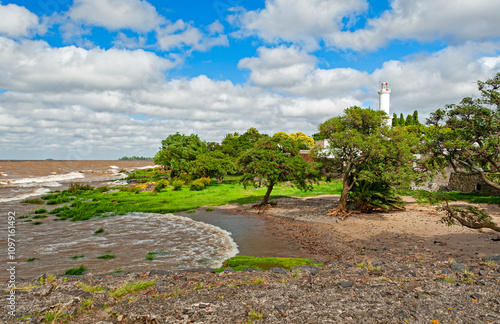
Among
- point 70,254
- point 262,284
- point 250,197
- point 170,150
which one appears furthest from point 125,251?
point 170,150

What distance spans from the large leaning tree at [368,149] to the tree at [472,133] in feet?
20.7

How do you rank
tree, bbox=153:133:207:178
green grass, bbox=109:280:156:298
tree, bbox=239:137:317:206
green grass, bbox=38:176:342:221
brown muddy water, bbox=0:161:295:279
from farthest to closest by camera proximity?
tree, bbox=153:133:207:178
green grass, bbox=38:176:342:221
tree, bbox=239:137:317:206
brown muddy water, bbox=0:161:295:279
green grass, bbox=109:280:156:298

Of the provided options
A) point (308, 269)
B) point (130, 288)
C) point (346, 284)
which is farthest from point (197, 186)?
point (346, 284)

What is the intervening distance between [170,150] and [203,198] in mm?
19046

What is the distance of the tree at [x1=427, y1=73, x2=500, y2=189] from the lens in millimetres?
9086

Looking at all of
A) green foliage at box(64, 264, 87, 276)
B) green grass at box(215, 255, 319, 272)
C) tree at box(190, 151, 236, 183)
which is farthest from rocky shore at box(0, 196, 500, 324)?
tree at box(190, 151, 236, 183)

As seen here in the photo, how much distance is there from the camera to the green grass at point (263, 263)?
10.3m

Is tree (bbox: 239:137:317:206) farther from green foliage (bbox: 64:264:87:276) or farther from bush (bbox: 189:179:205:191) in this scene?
bush (bbox: 189:179:205:191)

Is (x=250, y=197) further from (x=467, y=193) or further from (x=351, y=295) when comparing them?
(x=351, y=295)

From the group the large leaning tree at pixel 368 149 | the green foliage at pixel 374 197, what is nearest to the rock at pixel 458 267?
the large leaning tree at pixel 368 149

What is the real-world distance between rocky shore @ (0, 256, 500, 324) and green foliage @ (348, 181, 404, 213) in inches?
479

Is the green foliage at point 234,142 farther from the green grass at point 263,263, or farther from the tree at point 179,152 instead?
the green grass at point 263,263

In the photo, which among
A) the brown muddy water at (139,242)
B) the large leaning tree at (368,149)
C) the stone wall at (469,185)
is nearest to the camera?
the brown muddy water at (139,242)

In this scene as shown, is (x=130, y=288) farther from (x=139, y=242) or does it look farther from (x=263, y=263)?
(x=139, y=242)
